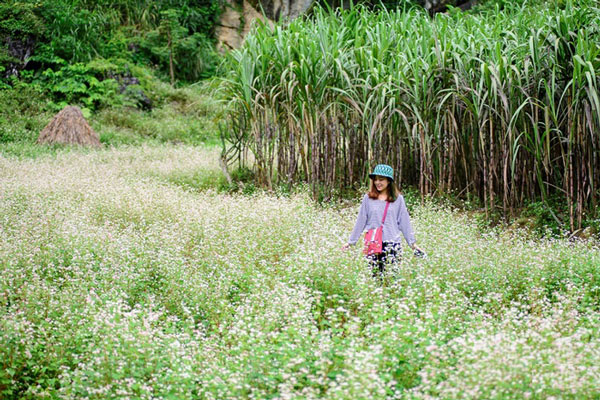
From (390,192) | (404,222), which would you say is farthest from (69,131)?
(404,222)

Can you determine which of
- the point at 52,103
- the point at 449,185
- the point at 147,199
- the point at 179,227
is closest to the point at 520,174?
the point at 449,185

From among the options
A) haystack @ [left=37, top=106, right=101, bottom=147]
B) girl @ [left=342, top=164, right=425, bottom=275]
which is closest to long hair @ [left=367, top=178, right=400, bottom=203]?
girl @ [left=342, top=164, right=425, bottom=275]

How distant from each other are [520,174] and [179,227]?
393cm

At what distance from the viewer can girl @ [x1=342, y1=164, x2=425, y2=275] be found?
15.6ft

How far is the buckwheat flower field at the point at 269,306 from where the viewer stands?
2.68m

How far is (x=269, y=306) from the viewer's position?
3713 millimetres

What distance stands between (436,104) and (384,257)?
9.72ft

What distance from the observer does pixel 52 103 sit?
57.4 feet

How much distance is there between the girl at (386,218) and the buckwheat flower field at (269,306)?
0.19 metres

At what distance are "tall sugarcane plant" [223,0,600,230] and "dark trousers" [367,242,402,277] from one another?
6.49 feet

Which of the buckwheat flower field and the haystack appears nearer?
the buckwheat flower field

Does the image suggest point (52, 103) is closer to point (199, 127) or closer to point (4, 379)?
point (199, 127)

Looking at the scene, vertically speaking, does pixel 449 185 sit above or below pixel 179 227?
above

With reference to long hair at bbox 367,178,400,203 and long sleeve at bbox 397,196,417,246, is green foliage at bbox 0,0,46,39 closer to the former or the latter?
long hair at bbox 367,178,400,203
